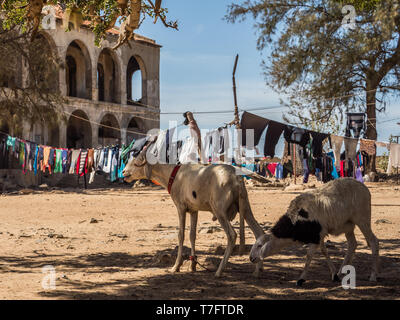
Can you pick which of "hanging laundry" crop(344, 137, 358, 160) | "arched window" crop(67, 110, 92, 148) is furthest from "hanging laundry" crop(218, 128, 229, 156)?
"arched window" crop(67, 110, 92, 148)

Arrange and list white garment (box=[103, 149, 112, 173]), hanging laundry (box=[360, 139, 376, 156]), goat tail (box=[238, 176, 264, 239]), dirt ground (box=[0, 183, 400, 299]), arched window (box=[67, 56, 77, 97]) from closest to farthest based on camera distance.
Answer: dirt ground (box=[0, 183, 400, 299])
goat tail (box=[238, 176, 264, 239])
hanging laundry (box=[360, 139, 376, 156])
white garment (box=[103, 149, 112, 173])
arched window (box=[67, 56, 77, 97])

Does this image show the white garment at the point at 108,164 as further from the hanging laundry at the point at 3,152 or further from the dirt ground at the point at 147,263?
the dirt ground at the point at 147,263

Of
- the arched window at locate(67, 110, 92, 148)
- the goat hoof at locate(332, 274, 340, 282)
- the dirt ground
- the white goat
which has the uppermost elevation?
the arched window at locate(67, 110, 92, 148)

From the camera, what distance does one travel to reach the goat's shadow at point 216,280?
537cm

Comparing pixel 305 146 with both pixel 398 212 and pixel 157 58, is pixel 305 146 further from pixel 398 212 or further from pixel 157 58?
pixel 157 58

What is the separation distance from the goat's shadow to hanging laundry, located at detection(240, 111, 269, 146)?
3.82 m

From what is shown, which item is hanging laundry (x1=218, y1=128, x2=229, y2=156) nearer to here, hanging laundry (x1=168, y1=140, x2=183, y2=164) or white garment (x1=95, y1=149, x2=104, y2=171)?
hanging laundry (x1=168, y1=140, x2=183, y2=164)

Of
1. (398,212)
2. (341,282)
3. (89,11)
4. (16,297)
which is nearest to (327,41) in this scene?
(398,212)

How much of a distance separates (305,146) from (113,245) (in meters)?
6.07

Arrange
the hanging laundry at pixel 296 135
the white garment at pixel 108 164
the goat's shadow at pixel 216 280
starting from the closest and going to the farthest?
the goat's shadow at pixel 216 280
the hanging laundry at pixel 296 135
the white garment at pixel 108 164

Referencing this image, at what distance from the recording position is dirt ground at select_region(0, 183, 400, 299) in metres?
5.50

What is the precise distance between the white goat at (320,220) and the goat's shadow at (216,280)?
0.31m

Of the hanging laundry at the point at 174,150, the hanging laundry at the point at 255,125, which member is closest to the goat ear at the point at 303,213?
the hanging laundry at the point at 255,125

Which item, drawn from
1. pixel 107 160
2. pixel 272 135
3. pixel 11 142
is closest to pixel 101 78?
pixel 11 142
